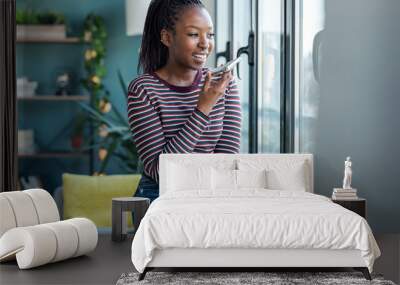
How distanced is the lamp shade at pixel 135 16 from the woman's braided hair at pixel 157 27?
11 cm

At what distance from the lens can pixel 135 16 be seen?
740 cm

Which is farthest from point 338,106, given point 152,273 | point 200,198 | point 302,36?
point 152,273

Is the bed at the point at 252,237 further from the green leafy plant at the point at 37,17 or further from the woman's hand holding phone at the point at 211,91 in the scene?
the green leafy plant at the point at 37,17

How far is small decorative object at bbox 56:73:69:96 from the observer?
7422 millimetres

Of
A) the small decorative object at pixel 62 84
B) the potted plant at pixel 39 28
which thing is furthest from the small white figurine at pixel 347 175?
the potted plant at pixel 39 28

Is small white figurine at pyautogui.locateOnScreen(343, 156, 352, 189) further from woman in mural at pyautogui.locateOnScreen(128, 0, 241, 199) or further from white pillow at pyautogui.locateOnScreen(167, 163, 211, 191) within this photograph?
white pillow at pyautogui.locateOnScreen(167, 163, 211, 191)

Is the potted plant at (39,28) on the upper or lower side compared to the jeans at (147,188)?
upper

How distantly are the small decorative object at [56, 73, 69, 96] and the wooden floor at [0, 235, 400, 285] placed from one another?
165cm

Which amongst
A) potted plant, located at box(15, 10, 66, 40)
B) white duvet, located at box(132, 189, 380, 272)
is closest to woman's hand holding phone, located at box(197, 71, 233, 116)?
potted plant, located at box(15, 10, 66, 40)

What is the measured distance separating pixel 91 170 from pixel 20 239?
2.04m

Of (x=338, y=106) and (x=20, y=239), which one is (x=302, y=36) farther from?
(x=20, y=239)

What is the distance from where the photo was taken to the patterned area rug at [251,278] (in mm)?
5027

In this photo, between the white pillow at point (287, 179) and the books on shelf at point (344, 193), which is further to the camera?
the books on shelf at point (344, 193)

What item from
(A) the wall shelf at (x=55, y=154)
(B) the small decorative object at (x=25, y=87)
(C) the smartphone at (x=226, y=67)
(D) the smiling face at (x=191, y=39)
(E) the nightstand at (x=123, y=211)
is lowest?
(E) the nightstand at (x=123, y=211)
